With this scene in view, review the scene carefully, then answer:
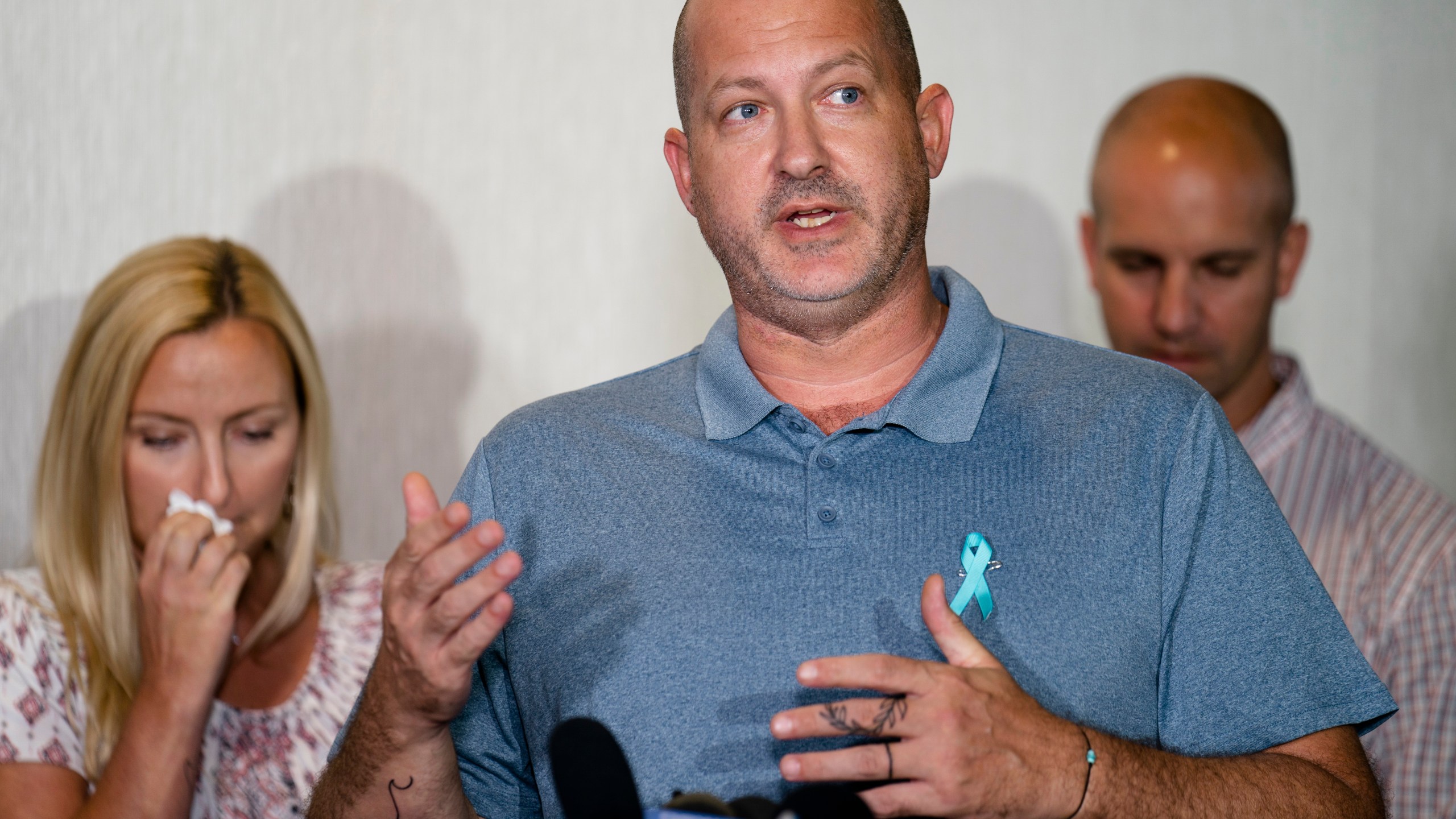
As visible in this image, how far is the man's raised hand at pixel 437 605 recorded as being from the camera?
1.02 m

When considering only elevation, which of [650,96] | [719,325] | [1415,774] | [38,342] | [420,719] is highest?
[650,96]

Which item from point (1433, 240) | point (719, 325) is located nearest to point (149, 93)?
point (719, 325)

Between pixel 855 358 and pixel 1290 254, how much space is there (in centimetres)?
118

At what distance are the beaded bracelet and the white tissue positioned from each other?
1186 millimetres

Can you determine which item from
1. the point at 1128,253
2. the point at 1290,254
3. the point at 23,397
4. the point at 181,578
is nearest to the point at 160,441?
the point at 181,578

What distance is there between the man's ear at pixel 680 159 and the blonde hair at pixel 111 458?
2.33 feet

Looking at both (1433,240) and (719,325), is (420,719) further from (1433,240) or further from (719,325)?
(1433,240)

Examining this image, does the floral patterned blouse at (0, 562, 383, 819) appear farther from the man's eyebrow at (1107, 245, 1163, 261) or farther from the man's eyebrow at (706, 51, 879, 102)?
the man's eyebrow at (1107, 245, 1163, 261)

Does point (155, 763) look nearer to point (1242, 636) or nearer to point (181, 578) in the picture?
point (181, 578)

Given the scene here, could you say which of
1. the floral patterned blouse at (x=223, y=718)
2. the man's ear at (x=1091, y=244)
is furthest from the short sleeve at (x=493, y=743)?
the man's ear at (x=1091, y=244)

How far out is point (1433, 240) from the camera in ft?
9.00

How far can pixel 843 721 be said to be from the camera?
99 centimetres

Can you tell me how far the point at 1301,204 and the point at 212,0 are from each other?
6.76 feet

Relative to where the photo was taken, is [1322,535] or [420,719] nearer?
[420,719]
